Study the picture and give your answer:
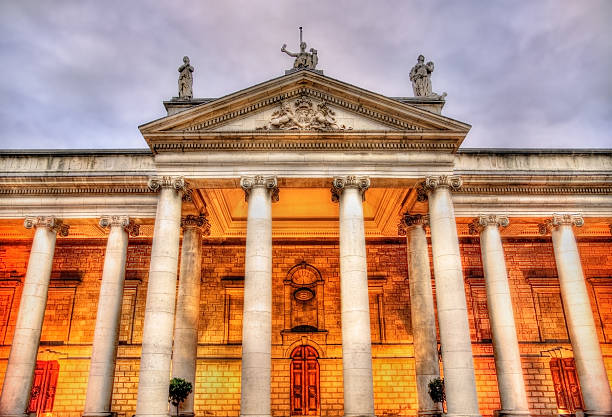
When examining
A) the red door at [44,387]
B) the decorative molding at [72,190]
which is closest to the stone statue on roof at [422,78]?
the decorative molding at [72,190]

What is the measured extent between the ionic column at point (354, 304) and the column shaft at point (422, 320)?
13.8 ft

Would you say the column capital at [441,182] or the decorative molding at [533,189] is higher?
the decorative molding at [533,189]

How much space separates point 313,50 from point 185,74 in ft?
18.2

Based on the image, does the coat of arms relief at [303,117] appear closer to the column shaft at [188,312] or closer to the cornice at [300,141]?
the cornice at [300,141]

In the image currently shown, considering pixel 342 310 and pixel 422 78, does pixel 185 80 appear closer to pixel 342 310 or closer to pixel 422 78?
pixel 422 78

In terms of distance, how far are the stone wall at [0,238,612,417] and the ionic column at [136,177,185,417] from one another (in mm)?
8082

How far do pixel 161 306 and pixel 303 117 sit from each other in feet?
27.8

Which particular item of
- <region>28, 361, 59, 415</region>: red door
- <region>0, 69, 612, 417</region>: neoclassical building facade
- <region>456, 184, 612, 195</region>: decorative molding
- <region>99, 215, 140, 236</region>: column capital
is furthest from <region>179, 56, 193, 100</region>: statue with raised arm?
<region>28, 361, 59, 415</region>: red door

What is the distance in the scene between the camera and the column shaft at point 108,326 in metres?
17.3

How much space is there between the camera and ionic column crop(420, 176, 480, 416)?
15.3 metres

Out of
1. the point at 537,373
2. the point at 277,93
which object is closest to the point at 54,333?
the point at 277,93

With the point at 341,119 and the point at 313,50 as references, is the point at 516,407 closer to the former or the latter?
the point at 341,119

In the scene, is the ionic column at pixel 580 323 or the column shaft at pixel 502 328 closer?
the column shaft at pixel 502 328

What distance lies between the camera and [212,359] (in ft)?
76.6
